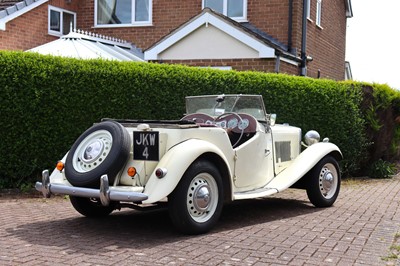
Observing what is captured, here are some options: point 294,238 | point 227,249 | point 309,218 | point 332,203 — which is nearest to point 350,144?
point 332,203

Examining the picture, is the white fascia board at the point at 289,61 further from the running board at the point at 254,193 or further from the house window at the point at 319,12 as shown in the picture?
the running board at the point at 254,193

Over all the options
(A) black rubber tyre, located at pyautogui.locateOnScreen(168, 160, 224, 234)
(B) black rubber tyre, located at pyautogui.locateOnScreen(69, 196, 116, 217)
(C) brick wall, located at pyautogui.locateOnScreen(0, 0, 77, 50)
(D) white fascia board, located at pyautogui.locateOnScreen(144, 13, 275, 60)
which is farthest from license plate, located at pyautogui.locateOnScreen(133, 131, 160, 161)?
(C) brick wall, located at pyautogui.locateOnScreen(0, 0, 77, 50)

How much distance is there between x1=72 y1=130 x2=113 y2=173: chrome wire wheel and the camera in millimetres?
5726

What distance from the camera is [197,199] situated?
5.81 meters

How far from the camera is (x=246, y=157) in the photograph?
6746mm

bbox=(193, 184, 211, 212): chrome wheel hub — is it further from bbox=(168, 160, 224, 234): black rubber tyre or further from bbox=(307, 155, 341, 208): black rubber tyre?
→ bbox=(307, 155, 341, 208): black rubber tyre

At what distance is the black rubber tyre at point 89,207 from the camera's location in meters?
6.54

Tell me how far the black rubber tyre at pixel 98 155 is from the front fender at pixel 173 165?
395 mm

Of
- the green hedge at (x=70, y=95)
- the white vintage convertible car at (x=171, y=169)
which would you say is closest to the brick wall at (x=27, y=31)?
the green hedge at (x=70, y=95)

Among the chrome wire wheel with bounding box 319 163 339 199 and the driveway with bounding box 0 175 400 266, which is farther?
the chrome wire wheel with bounding box 319 163 339 199

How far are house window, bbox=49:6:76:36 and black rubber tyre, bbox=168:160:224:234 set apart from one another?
11.4 meters

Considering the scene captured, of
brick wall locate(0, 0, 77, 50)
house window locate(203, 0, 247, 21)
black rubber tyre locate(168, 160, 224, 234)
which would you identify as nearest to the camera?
black rubber tyre locate(168, 160, 224, 234)

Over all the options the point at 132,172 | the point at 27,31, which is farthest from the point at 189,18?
the point at 132,172

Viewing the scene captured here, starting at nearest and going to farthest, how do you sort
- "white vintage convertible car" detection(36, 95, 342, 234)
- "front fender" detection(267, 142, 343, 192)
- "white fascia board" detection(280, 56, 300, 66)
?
1. "white vintage convertible car" detection(36, 95, 342, 234)
2. "front fender" detection(267, 142, 343, 192)
3. "white fascia board" detection(280, 56, 300, 66)
